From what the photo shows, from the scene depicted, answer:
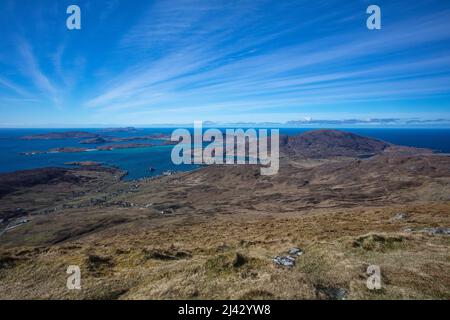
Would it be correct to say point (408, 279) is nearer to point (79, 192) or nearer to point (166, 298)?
point (166, 298)

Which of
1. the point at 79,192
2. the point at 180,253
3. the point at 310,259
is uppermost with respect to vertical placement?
the point at 310,259

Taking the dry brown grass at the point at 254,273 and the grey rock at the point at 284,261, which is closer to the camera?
the dry brown grass at the point at 254,273

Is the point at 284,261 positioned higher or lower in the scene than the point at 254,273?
lower

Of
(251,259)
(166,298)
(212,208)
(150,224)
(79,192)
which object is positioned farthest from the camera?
(79,192)

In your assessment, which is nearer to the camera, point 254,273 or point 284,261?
point 254,273

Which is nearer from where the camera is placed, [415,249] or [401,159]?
[415,249]

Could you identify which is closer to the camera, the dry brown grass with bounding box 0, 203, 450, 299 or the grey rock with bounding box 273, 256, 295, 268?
the dry brown grass with bounding box 0, 203, 450, 299
